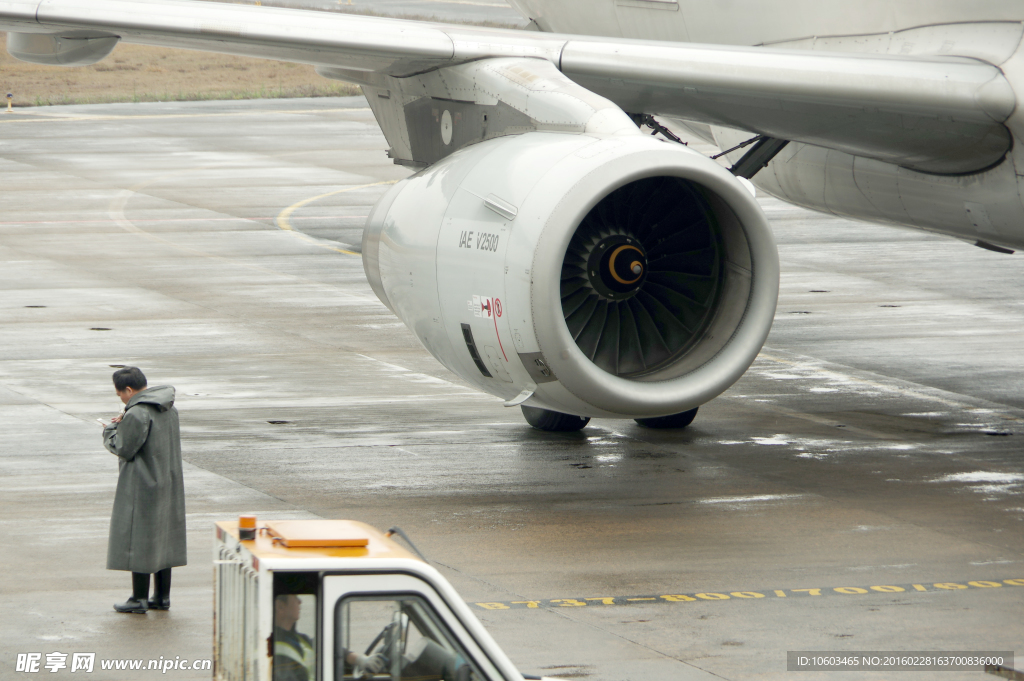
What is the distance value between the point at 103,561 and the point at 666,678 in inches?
159

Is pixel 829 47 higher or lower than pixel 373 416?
higher

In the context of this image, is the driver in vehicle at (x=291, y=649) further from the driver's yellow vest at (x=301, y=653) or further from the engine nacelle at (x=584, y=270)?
the engine nacelle at (x=584, y=270)

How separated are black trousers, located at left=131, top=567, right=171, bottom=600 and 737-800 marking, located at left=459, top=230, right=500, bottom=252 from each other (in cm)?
298

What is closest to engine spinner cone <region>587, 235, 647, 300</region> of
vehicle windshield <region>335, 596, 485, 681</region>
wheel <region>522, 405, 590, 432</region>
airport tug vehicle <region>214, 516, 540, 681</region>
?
wheel <region>522, 405, 590, 432</region>

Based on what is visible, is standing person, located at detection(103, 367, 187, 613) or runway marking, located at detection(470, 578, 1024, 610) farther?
runway marking, located at detection(470, 578, 1024, 610)

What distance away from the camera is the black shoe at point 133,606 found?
29.3 ft

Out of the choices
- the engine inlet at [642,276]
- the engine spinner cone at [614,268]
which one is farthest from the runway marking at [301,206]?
the engine spinner cone at [614,268]

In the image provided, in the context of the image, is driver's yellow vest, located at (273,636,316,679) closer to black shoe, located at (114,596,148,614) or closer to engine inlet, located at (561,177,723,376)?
black shoe, located at (114,596,148,614)

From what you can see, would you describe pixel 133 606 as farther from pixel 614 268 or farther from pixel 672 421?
pixel 672 421

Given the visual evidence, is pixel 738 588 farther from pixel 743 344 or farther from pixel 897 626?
pixel 743 344

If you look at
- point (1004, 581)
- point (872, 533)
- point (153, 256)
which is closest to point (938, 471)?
point (872, 533)

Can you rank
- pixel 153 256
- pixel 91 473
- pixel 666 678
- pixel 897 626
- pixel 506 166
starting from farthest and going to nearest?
pixel 153 256 → pixel 91 473 → pixel 506 166 → pixel 897 626 → pixel 666 678

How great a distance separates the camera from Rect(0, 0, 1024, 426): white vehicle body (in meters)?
10.1

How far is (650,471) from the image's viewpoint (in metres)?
12.5
